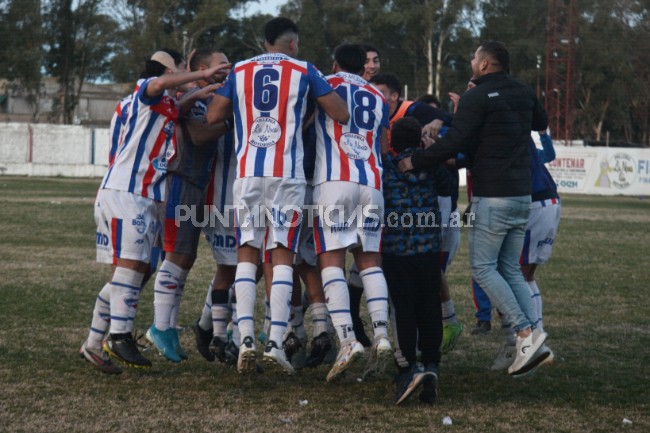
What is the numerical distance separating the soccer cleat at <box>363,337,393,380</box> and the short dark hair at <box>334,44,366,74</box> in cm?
197

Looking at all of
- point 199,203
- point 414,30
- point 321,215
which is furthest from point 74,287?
point 414,30

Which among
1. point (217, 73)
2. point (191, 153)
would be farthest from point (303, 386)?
point (217, 73)

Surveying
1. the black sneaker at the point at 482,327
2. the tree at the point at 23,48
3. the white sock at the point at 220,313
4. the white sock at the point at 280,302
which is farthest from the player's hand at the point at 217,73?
the tree at the point at 23,48

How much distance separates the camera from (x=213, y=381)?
20.7 feet

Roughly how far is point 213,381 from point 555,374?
2.46m

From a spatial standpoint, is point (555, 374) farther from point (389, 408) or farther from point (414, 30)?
point (414, 30)

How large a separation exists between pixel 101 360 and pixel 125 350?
20 cm

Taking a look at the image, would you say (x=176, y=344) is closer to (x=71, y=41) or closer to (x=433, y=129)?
(x=433, y=129)

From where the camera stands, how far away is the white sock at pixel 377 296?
19.7 feet

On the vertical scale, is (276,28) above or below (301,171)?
above

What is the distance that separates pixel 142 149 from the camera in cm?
644

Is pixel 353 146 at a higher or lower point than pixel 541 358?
higher

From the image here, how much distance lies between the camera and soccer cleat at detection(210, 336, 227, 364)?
6.65 metres

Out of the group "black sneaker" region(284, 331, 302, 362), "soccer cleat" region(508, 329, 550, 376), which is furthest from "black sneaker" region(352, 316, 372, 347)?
"soccer cleat" region(508, 329, 550, 376)
